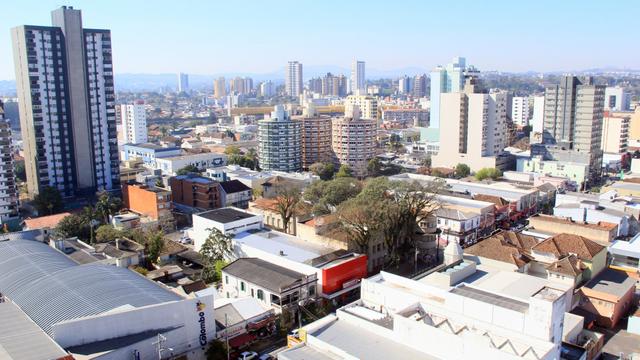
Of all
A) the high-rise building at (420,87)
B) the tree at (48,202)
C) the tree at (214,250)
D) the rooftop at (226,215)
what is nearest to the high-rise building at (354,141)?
the rooftop at (226,215)

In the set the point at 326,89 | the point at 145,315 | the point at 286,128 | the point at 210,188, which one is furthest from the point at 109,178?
the point at 326,89

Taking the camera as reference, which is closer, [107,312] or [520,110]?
[107,312]

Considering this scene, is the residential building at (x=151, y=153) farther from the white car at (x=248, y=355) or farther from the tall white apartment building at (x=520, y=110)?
the tall white apartment building at (x=520, y=110)

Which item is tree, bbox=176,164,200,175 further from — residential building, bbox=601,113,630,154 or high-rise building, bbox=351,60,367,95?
high-rise building, bbox=351,60,367,95

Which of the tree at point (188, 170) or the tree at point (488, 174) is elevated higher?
the tree at point (188, 170)

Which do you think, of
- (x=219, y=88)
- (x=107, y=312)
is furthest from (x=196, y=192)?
(x=219, y=88)

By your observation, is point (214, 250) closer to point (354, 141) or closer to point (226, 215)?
point (226, 215)
